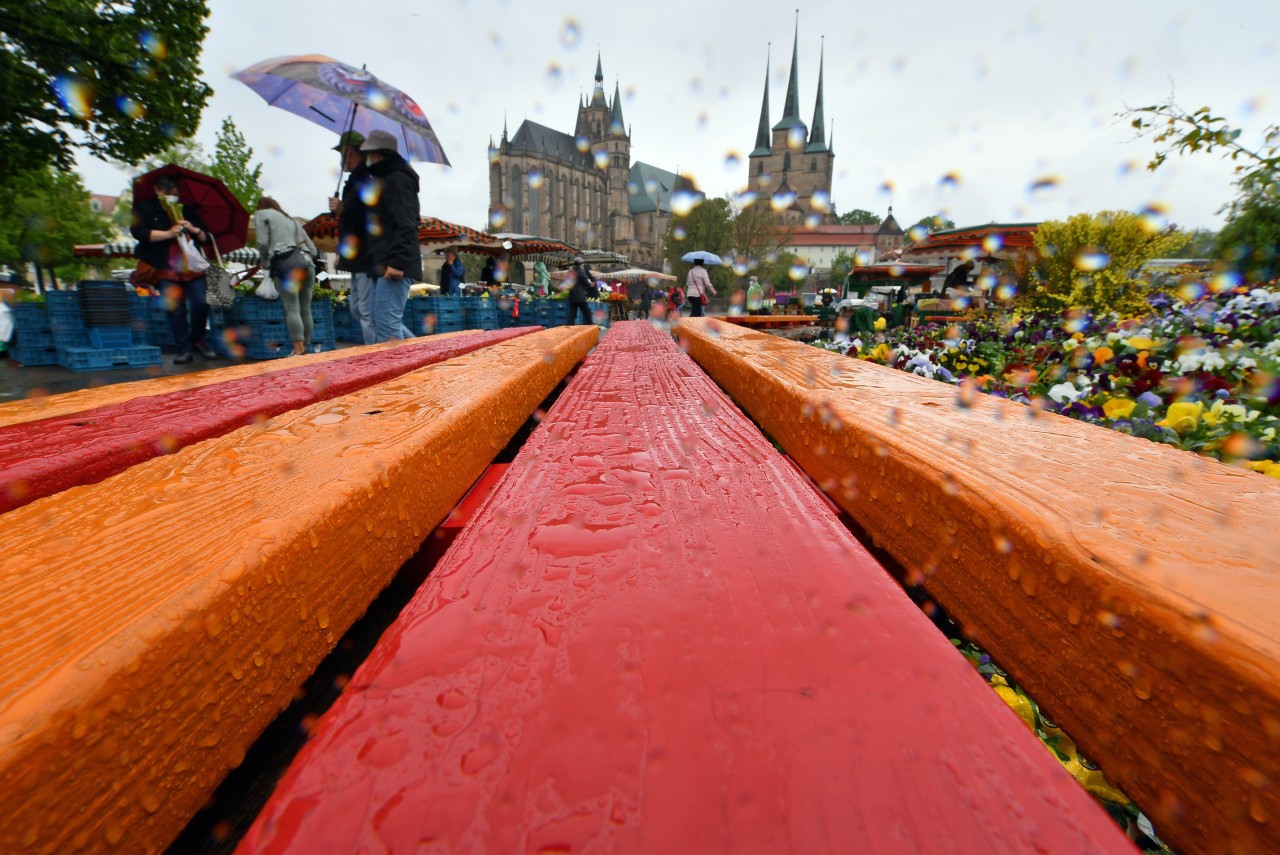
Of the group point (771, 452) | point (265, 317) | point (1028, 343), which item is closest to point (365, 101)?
point (265, 317)

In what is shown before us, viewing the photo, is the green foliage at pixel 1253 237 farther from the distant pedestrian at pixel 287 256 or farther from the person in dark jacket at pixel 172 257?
the person in dark jacket at pixel 172 257

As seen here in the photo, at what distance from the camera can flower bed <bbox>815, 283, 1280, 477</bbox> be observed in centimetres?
140

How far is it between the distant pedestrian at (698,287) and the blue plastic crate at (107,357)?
740 centimetres

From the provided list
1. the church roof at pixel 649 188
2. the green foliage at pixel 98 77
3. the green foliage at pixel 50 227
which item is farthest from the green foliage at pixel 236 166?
the church roof at pixel 649 188

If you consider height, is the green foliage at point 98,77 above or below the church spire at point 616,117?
below

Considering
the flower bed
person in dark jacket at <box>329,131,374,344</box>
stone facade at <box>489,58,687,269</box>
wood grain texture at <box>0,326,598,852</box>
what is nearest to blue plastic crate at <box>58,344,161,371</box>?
person in dark jacket at <box>329,131,374,344</box>

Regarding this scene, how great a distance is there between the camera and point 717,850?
0.24 m

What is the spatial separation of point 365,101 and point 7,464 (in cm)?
662

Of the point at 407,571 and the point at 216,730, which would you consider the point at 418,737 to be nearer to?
the point at 216,730

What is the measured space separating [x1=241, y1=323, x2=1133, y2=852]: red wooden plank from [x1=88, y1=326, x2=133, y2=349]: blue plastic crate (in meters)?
7.83

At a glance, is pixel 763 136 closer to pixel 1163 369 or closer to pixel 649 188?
pixel 649 188

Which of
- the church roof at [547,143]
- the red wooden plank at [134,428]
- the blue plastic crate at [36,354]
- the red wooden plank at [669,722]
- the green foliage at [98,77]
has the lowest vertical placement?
the blue plastic crate at [36,354]

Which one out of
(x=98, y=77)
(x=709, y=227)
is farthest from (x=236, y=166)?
(x=709, y=227)

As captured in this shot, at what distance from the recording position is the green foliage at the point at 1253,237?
4.80 meters
